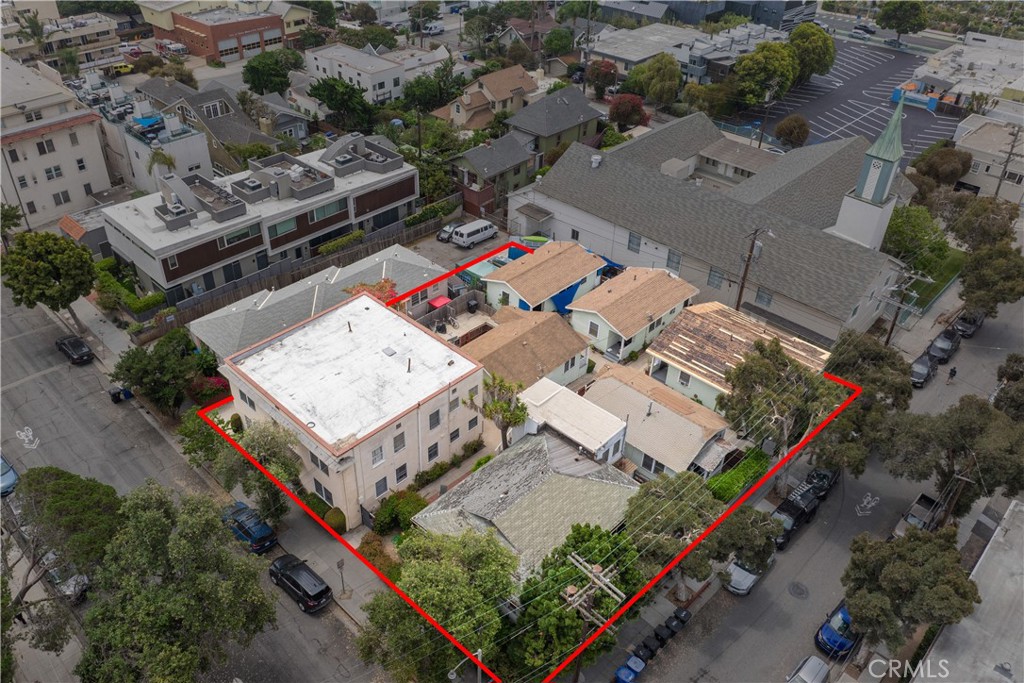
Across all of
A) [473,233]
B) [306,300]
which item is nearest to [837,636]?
[306,300]

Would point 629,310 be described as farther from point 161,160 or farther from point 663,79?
point 663,79

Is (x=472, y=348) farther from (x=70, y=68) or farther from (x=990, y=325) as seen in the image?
(x=70, y=68)

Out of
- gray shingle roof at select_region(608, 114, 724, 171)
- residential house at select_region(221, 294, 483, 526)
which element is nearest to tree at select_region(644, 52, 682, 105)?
gray shingle roof at select_region(608, 114, 724, 171)

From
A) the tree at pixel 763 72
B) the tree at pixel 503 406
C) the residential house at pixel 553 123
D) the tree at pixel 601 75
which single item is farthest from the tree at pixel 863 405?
the tree at pixel 601 75

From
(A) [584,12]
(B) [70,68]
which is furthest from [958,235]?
(B) [70,68]

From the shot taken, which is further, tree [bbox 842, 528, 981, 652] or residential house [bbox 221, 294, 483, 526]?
residential house [bbox 221, 294, 483, 526]

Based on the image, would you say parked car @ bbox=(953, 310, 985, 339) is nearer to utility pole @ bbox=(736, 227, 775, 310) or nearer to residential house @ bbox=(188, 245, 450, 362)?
utility pole @ bbox=(736, 227, 775, 310)
